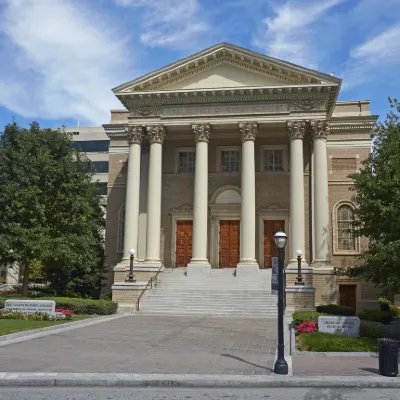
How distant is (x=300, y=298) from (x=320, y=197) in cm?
633

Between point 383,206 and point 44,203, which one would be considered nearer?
point 383,206

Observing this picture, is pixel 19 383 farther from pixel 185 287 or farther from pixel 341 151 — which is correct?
pixel 341 151

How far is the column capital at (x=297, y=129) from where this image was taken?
30375 millimetres

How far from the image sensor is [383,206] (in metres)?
20.2

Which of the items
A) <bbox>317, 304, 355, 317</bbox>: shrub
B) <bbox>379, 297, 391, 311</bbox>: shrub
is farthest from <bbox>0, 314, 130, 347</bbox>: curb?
<bbox>379, 297, 391, 311</bbox>: shrub

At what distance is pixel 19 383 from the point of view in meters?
10.2

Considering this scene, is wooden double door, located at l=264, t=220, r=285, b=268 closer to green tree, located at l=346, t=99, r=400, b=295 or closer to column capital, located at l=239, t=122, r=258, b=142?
column capital, located at l=239, t=122, r=258, b=142

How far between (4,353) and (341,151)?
27672mm

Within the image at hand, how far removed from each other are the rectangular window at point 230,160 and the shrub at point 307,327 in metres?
18.1

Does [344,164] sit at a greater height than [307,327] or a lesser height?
greater

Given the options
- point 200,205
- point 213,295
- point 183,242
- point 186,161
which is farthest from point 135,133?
point 213,295

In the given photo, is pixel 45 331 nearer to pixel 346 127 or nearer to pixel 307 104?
pixel 307 104

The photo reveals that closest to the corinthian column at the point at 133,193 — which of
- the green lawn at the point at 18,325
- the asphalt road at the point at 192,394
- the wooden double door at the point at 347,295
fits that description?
the green lawn at the point at 18,325

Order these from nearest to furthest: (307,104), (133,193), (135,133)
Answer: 1. (307,104)
2. (133,193)
3. (135,133)
